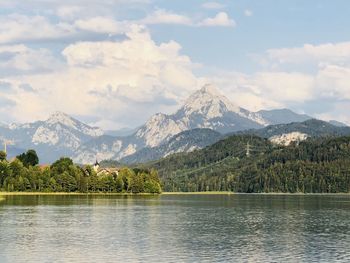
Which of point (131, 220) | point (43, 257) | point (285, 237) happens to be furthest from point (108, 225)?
point (43, 257)

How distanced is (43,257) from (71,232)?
3203cm

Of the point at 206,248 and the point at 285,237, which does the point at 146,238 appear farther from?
the point at 285,237

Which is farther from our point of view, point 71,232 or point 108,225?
point 108,225

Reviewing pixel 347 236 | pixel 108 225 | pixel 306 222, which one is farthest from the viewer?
pixel 306 222

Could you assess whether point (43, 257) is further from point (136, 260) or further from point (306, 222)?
point (306, 222)

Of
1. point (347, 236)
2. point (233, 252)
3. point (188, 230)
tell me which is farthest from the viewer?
point (188, 230)

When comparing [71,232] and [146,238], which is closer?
[146,238]

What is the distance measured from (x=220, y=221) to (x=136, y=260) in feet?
223

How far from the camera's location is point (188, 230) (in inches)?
4737

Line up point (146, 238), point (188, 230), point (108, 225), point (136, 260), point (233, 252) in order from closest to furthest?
1. point (136, 260)
2. point (233, 252)
3. point (146, 238)
4. point (188, 230)
5. point (108, 225)

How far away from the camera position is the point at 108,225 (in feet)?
426

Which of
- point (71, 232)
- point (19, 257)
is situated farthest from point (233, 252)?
point (71, 232)

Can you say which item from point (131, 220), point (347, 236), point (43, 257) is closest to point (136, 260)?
point (43, 257)

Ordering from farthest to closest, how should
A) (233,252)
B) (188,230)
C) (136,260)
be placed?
(188,230) → (233,252) → (136,260)
